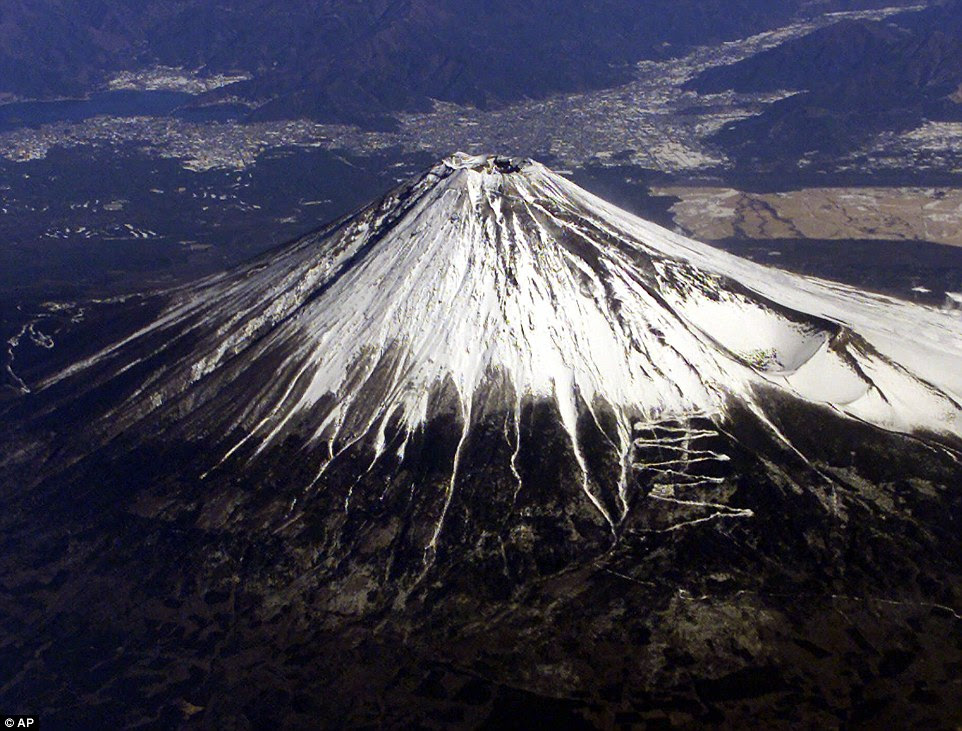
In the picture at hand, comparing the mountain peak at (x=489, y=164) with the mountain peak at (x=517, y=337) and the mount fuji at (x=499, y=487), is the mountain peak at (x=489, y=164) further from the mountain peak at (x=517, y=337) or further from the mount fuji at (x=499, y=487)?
the mount fuji at (x=499, y=487)

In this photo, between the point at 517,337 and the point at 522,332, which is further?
the point at 522,332

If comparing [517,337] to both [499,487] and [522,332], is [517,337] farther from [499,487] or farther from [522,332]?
[499,487]

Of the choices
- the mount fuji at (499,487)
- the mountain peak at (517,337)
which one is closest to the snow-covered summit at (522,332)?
the mountain peak at (517,337)

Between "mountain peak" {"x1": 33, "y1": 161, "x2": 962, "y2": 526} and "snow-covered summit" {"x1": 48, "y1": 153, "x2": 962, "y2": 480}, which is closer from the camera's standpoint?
"mountain peak" {"x1": 33, "y1": 161, "x2": 962, "y2": 526}

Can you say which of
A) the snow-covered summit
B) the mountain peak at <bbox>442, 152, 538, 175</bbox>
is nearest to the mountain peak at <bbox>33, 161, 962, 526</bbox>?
the snow-covered summit

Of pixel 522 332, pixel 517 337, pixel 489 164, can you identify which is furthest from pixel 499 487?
pixel 489 164

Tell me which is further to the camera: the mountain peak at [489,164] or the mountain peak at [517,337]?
the mountain peak at [489,164]

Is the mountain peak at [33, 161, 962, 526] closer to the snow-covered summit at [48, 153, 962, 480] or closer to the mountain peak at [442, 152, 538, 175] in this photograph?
the snow-covered summit at [48, 153, 962, 480]

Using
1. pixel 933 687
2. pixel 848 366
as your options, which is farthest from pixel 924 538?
pixel 848 366
